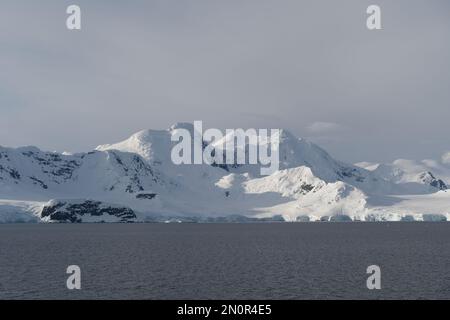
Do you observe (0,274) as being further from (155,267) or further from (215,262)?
(215,262)

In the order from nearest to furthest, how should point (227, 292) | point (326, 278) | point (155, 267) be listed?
point (227, 292) < point (326, 278) < point (155, 267)

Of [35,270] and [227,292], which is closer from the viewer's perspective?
[227,292]

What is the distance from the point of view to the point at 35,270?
11262 centimetres

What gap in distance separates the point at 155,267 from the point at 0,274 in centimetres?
3084

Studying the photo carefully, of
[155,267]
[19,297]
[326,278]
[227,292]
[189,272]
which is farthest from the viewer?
[155,267]

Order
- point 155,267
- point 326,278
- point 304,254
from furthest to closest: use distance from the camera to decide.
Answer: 1. point 304,254
2. point 155,267
3. point 326,278

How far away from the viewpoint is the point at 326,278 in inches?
3959

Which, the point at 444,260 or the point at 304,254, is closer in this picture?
the point at 444,260
